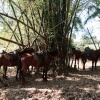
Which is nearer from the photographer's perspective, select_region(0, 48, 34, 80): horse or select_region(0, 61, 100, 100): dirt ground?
select_region(0, 61, 100, 100): dirt ground

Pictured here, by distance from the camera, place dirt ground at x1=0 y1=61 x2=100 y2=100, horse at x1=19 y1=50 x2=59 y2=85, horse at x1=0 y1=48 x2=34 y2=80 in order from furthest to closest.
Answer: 1. horse at x1=0 y1=48 x2=34 y2=80
2. horse at x1=19 y1=50 x2=59 y2=85
3. dirt ground at x1=0 y1=61 x2=100 y2=100

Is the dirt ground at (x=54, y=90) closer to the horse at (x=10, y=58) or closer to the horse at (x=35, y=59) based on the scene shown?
the horse at (x=35, y=59)

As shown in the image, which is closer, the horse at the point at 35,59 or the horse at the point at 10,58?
the horse at the point at 35,59

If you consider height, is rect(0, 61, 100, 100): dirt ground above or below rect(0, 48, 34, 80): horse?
below

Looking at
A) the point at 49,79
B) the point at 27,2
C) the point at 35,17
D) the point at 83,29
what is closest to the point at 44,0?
the point at 27,2

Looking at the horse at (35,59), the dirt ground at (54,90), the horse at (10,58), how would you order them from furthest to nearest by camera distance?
the horse at (10,58) → the horse at (35,59) → the dirt ground at (54,90)

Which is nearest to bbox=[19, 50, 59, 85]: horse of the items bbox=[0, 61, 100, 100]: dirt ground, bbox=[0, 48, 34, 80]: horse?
bbox=[0, 48, 34, 80]: horse

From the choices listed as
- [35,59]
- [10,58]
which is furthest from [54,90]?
[10,58]

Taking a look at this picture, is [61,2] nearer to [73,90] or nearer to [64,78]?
[64,78]

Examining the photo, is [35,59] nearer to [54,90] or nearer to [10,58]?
[10,58]

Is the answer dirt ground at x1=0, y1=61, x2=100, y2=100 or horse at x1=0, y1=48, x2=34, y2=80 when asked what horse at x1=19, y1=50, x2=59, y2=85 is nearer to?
horse at x1=0, y1=48, x2=34, y2=80

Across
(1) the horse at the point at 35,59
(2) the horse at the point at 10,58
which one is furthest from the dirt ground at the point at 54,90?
(2) the horse at the point at 10,58

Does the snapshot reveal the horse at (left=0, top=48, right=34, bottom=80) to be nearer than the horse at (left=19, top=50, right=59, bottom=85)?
No

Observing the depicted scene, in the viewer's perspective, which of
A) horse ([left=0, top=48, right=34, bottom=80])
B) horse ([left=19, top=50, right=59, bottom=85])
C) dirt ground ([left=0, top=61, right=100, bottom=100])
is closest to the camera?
dirt ground ([left=0, top=61, right=100, bottom=100])
